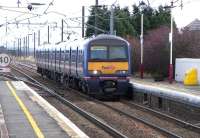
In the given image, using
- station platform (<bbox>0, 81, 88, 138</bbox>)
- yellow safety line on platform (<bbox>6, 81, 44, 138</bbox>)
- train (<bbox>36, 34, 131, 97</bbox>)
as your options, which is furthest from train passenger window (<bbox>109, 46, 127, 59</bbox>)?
station platform (<bbox>0, 81, 88, 138</bbox>)

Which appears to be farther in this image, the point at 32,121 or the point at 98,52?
the point at 98,52

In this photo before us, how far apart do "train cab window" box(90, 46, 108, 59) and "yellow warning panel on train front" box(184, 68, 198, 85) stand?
8.25 m

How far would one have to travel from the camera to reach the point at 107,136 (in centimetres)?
1529

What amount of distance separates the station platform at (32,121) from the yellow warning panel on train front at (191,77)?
13.5 meters

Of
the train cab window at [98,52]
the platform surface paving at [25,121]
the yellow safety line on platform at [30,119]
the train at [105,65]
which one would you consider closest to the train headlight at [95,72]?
the train at [105,65]

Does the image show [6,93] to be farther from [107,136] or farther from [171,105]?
[107,136]

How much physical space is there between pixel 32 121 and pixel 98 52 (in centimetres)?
1191

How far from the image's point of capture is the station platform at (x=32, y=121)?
13.6m

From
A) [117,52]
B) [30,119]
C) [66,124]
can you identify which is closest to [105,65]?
[117,52]

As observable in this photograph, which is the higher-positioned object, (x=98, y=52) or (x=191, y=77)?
(x=98, y=52)

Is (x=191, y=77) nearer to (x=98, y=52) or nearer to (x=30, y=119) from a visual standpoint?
(x=98, y=52)

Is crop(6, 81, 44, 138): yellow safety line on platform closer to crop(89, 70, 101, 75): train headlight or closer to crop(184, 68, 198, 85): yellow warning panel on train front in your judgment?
crop(89, 70, 101, 75): train headlight

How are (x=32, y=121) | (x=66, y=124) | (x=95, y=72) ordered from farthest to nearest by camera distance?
(x=95, y=72)
(x=32, y=121)
(x=66, y=124)

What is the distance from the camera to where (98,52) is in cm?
2750
